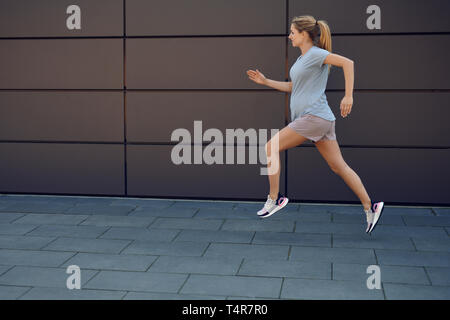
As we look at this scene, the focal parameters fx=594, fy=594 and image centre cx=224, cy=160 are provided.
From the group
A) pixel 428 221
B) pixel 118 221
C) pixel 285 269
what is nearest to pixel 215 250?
pixel 285 269

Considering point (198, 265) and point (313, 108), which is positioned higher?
point (313, 108)

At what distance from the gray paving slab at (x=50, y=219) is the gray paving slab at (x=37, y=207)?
0.20 meters

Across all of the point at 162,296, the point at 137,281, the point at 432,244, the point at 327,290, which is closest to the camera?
the point at 162,296

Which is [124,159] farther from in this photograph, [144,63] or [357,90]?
[357,90]

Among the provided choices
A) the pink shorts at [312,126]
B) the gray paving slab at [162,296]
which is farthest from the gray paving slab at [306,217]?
the gray paving slab at [162,296]

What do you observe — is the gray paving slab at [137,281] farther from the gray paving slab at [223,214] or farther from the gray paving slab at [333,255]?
the gray paving slab at [223,214]

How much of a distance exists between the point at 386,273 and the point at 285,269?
0.68 metres

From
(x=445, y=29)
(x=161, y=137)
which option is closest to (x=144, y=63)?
(x=161, y=137)

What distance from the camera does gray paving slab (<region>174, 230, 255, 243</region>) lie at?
4938 millimetres

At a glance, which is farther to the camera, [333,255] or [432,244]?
[432,244]

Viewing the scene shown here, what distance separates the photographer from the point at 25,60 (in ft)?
22.2

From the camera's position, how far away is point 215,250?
15.2ft

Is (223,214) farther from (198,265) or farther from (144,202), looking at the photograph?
(198,265)

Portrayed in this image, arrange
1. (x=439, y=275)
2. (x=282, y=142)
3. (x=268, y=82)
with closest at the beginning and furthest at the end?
(x=439, y=275)
(x=282, y=142)
(x=268, y=82)
